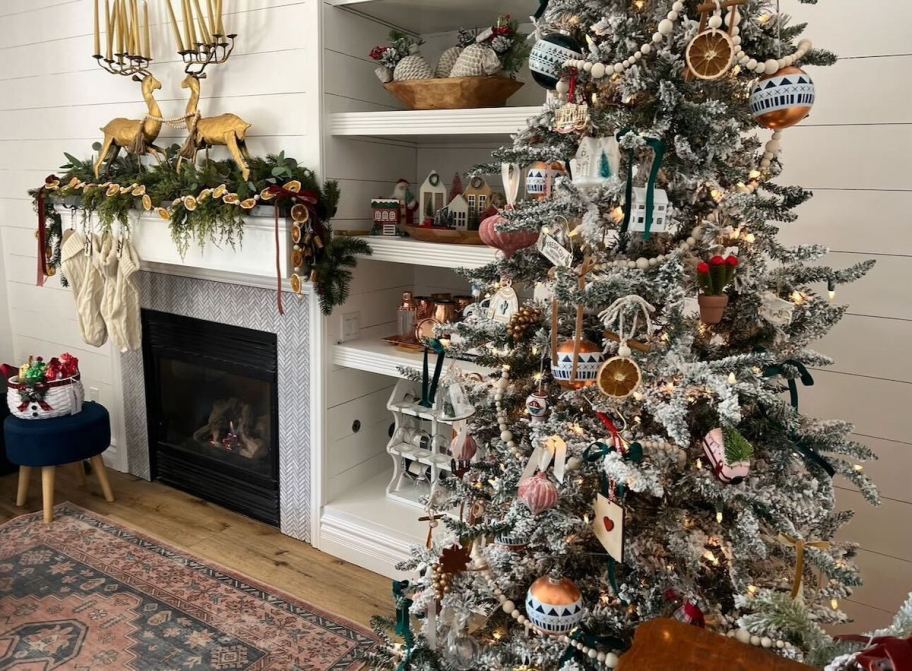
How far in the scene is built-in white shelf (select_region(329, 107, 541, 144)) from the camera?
212cm

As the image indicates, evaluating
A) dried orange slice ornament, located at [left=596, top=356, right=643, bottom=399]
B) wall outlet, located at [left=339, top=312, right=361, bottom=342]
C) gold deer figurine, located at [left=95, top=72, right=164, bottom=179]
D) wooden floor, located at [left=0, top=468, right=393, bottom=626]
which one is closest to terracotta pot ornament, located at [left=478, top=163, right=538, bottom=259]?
dried orange slice ornament, located at [left=596, top=356, right=643, bottom=399]

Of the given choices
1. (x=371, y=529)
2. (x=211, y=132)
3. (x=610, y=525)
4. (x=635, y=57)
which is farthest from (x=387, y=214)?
(x=610, y=525)

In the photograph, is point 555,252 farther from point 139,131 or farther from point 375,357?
point 139,131

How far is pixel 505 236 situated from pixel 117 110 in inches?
93.3

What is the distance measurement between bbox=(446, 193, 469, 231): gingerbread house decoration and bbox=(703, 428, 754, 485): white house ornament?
4.65 ft

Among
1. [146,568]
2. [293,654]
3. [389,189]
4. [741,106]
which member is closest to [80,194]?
[389,189]

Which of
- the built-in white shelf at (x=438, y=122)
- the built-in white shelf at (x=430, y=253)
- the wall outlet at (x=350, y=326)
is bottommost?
the wall outlet at (x=350, y=326)

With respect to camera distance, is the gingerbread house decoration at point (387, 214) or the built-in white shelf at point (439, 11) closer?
the built-in white shelf at point (439, 11)

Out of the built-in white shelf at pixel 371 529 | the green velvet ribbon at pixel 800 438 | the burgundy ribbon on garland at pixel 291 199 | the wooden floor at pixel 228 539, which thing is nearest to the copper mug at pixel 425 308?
the burgundy ribbon on garland at pixel 291 199

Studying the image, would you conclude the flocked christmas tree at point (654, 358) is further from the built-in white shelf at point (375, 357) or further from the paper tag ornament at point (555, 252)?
the built-in white shelf at point (375, 357)

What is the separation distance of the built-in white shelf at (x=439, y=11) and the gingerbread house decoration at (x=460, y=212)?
68 cm

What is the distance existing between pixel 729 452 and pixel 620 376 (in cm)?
24

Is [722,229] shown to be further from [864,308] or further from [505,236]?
[864,308]

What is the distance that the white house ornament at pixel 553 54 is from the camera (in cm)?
137
